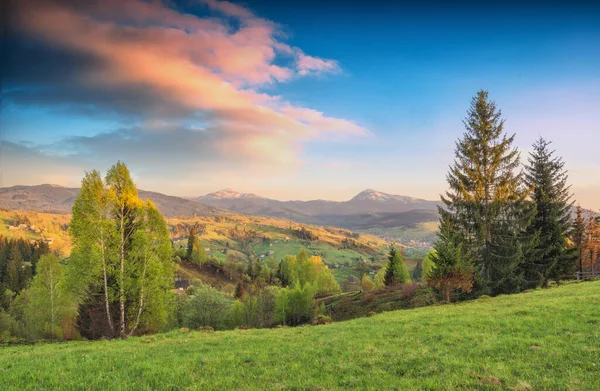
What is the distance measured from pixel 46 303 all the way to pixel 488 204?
249ft

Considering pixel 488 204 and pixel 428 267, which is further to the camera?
pixel 428 267

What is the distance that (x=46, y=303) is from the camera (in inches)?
2217

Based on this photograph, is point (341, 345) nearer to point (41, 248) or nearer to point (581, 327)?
point (581, 327)

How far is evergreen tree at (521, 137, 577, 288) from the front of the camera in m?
38.0

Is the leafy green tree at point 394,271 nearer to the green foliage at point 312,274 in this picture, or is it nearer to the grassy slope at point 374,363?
the green foliage at point 312,274

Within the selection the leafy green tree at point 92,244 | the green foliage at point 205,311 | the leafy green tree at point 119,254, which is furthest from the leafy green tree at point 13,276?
the leafy green tree at point 92,244

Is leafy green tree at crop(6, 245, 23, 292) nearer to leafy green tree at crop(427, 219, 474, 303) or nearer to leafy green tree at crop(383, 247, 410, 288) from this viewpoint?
leafy green tree at crop(383, 247, 410, 288)

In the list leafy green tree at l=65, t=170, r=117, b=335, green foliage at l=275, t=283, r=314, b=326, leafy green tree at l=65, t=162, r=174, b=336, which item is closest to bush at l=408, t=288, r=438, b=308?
leafy green tree at l=65, t=162, r=174, b=336

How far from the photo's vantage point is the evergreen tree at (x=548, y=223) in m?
38.0

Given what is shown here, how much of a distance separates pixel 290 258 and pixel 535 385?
141911mm

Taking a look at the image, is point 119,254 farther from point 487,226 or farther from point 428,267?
point 428,267

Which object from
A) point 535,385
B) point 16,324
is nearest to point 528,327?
point 535,385

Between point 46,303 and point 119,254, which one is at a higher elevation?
point 119,254

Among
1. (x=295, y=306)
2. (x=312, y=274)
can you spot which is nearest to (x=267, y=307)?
(x=295, y=306)
